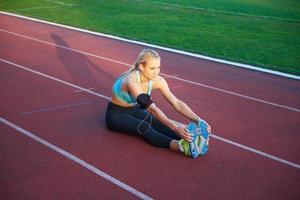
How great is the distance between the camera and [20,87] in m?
8.59

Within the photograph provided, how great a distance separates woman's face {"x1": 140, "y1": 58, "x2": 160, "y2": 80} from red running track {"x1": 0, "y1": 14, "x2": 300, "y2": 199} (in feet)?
3.37

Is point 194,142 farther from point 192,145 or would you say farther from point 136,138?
point 136,138

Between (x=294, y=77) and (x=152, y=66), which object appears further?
(x=294, y=77)

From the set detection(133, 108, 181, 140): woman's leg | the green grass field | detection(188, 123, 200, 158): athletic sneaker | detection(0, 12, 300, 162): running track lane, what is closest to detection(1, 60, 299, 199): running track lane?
detection(188, 123, 200, 158): athletic sneaker

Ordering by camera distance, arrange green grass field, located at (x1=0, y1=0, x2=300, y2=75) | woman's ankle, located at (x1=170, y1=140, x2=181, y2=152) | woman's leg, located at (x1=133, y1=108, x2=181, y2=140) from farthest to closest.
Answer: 1. green grass field, located at (x1=0, y1=0, x2=300, y2=75)
2. woman's leg, located at (x1=133, y1=108, x2=181, y2=140)
3. woman's ankle, located at (x1=170, y1=140, x2=181, y2=152)

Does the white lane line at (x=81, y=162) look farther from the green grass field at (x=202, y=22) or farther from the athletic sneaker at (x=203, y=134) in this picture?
the green grass field at (x=202, y=22)

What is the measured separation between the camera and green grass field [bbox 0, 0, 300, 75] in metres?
12.9

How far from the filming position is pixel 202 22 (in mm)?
17922

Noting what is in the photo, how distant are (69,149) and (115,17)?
1368cm

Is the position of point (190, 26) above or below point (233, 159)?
above

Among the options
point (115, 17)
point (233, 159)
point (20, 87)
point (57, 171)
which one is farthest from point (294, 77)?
point (115, 17)

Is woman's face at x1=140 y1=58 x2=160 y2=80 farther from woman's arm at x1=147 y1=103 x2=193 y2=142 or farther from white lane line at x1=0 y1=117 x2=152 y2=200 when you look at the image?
white lane line at x1=0 y1=117 x2=152 y2=200

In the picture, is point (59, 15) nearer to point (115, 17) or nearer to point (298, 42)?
point (115, 17)

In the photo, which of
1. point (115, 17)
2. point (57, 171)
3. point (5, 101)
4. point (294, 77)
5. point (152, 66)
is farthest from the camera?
point (115, 17)
